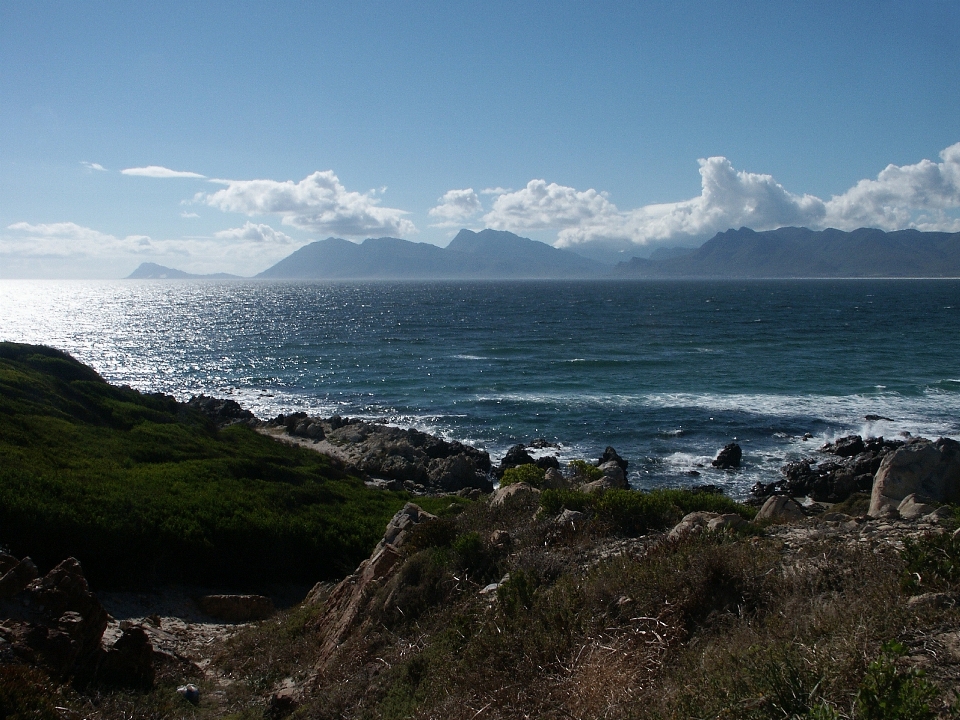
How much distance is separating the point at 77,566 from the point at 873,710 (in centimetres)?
1008

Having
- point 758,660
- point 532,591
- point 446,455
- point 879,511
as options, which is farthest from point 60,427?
point 879,511

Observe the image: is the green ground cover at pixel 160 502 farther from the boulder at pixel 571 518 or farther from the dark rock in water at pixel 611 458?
the dark rock in water at pixel 611 458

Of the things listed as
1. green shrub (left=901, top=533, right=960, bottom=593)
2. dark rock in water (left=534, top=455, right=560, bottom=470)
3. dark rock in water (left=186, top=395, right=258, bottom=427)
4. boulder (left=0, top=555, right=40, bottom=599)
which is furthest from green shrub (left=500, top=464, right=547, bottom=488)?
dark rock in water (left=186, top=395, right=258, bottom=427)

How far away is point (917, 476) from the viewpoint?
18500 mm

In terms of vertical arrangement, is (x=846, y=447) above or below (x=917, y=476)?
below

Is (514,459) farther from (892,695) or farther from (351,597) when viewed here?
(892,695)

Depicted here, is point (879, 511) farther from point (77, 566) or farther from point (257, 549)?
point (77, 566)

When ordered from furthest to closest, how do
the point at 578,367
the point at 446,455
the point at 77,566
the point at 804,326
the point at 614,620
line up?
1. the point at 804,326
2. the point at 578,367
3. the point at 446,455
4. the point at 77,566
5. the point at 614,620

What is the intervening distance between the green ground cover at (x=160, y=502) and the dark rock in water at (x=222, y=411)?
13.8m

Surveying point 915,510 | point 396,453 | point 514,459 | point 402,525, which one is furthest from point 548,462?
point 915,510

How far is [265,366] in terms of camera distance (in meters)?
61.6

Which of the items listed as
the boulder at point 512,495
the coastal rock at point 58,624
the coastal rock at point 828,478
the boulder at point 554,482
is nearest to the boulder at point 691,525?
the boulder at point 512,495

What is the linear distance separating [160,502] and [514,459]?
18.6 m

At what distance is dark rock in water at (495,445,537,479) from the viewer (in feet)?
101
